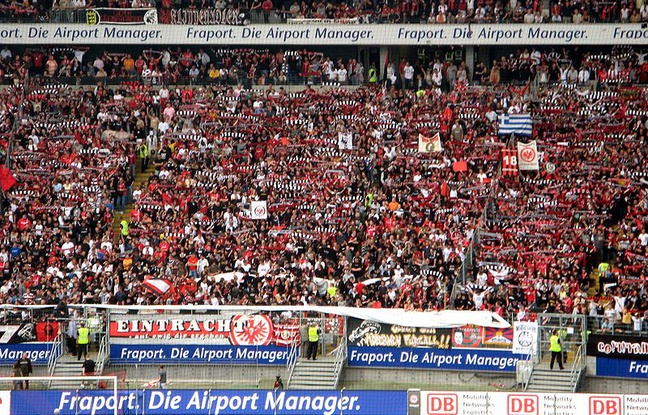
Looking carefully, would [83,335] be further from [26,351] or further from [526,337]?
[526,337]

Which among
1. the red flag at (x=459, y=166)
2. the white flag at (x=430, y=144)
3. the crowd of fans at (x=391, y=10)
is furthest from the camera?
the crowd of fans at (x=391, y=10)

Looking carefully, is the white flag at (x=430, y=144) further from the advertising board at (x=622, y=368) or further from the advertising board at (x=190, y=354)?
the advertising board at (x=622, y=368)

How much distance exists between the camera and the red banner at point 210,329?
128 ft

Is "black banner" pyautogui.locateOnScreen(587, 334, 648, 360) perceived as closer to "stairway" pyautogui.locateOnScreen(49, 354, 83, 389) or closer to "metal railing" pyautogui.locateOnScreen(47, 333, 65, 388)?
"stairway" pyautogui.locateOnScreen(49, 354, 83, 389)

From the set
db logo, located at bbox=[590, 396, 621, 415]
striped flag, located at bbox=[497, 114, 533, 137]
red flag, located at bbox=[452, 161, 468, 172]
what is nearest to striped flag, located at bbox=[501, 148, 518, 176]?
red flag, located at bbox=[452, 161, 468, 172]

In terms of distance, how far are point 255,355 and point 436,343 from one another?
16.9 feet

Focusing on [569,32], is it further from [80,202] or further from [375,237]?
[80,202]

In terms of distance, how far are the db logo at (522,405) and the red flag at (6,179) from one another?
72.1 feet

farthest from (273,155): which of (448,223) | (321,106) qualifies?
(448,223)

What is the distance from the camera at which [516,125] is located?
Answer: 49.2 metres

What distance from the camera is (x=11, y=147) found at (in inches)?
1984

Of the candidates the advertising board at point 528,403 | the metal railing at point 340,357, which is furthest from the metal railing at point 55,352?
the advertising board at point 528,403

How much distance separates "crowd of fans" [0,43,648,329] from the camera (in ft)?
138

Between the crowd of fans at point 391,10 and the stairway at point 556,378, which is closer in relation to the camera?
the stairway at point 556,378
